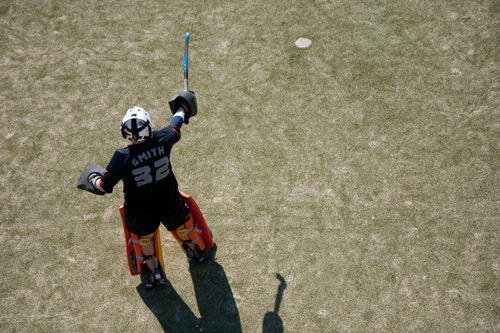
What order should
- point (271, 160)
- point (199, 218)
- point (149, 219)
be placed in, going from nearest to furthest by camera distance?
point (149, 219) → point (199, 218) → point (271, 160)

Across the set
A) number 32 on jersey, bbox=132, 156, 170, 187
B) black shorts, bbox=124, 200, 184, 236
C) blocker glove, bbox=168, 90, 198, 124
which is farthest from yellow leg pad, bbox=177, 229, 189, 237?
blocker glove, bbox=168, 90, 198, 124

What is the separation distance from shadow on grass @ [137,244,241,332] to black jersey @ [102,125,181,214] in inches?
46.2

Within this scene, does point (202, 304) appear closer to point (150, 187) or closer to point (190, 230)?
point (190, 230)

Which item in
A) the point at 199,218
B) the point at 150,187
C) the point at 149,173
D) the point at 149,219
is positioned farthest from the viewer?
Result: the point at 199,218

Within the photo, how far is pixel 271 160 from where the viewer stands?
654 centimetres

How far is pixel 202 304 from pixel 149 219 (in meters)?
1.30

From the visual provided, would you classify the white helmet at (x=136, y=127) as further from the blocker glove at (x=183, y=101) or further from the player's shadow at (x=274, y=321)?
the player's shadow at (x=274, y=321)

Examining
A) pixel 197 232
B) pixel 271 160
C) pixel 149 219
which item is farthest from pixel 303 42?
pixel 149 219

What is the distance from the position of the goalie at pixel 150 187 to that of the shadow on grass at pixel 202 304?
6.5 inches

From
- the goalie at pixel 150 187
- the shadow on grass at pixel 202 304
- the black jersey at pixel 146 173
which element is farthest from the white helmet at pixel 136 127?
the shadow on grass at pixel 202 304

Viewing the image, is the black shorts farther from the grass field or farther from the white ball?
the white ball

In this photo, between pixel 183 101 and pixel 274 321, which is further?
pixel 183 101

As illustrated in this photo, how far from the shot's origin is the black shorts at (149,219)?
4.91 m

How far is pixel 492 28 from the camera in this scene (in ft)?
25.4
